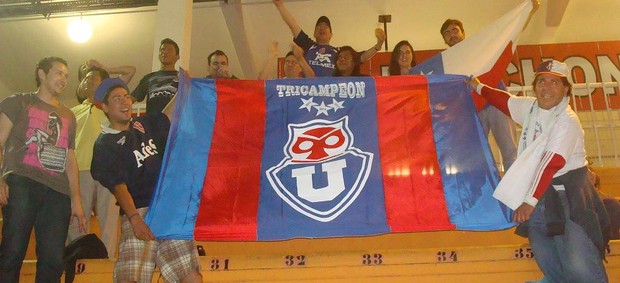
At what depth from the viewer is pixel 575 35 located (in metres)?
11.0

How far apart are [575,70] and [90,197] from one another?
8273 mm

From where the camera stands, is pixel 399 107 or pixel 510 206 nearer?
pixel 510 206

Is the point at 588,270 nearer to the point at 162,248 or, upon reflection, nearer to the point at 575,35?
the point at 162,248

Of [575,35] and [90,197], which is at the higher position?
[575,35]

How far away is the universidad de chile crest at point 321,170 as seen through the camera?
3699 millimetres

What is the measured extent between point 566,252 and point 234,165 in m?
2.06

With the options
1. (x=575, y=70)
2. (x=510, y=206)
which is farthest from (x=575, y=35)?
(x=510, y=206)

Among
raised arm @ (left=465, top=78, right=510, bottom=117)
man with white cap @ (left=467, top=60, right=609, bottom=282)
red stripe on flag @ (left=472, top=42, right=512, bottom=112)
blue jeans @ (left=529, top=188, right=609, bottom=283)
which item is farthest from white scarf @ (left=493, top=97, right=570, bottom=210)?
red stripe on flag @ (left=472, top=42, right=512, bottom=112)

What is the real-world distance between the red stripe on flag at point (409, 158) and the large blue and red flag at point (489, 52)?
0.54 metres

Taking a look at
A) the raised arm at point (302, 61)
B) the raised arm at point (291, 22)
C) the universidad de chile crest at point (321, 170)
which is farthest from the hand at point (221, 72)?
the universidad de chile crest at point (321, 170)

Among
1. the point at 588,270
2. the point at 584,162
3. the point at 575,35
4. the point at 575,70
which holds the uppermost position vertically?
the point at 575,35

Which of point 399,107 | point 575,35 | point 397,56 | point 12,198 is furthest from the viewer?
point 575,35

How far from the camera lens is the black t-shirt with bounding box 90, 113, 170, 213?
3.34 metres

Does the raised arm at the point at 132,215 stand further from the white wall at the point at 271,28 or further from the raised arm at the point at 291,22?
the white wall at the point at 271,28
